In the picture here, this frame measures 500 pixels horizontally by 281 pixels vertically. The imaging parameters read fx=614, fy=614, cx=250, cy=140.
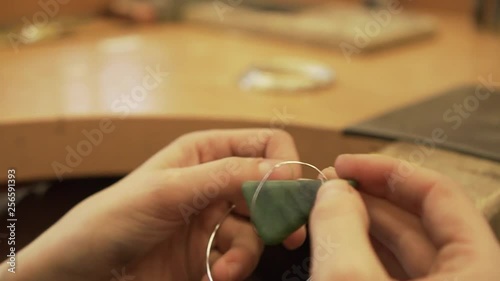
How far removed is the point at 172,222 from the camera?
1.45 feet

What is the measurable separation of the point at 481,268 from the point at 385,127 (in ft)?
0.93

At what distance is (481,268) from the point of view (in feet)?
0.96

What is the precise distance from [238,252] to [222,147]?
0.08 m

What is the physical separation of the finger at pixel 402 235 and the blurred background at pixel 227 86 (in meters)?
0.05

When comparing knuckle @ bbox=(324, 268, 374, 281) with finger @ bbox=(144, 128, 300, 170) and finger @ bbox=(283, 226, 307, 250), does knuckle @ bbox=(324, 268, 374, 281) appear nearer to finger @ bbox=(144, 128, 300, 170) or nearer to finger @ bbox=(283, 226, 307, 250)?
finger @ bbox=(283, 226, 307, 250)

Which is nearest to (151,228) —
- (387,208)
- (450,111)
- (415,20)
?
(387,208)

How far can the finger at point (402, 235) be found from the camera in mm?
347

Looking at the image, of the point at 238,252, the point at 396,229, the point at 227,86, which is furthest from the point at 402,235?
the point at 227,86

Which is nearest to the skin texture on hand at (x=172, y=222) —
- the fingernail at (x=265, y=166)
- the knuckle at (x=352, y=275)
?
the fingernail at (x=265, y=166)

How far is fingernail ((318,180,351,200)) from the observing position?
1.12 ft

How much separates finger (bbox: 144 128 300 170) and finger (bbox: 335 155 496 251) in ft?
0.32

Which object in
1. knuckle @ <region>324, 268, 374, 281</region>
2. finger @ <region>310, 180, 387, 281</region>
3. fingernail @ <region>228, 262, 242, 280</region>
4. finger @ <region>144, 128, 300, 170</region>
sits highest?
finger @ <region>144, 128, 300, 170</region>

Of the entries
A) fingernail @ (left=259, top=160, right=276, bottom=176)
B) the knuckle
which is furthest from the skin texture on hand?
the knuckle

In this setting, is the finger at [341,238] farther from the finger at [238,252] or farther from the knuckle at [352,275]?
the finger at [238,252]
